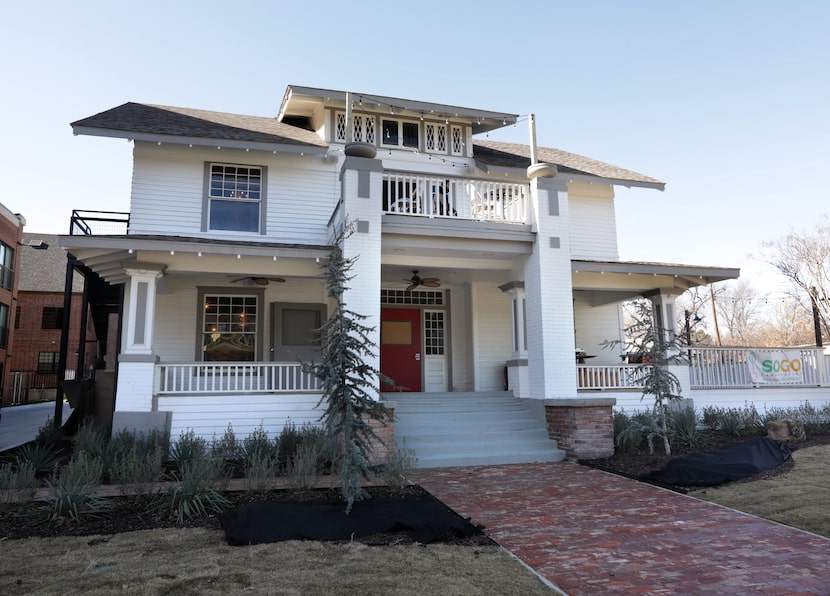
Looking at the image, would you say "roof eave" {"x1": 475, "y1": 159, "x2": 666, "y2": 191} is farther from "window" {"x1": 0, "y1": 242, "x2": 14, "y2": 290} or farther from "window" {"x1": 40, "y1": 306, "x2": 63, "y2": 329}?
"window" {"x1": 40, "y1": 306, "x2": 63, "y2": 329}

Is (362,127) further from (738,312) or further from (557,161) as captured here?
(738,312)

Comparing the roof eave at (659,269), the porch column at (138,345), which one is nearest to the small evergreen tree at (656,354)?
the roof eave at (659,269)

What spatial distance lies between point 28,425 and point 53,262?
2086cm

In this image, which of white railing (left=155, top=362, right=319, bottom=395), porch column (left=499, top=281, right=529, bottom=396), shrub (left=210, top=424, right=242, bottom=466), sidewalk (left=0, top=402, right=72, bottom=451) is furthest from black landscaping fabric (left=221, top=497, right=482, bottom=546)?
sidewalk (left=0, top=402, right=72, bottom=451)

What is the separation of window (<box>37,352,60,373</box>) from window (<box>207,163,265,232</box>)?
26286mm

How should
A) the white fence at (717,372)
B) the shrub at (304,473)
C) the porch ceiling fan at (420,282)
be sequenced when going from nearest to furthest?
1. the shrub at (304,473)
2. the white fence at (717,372)
3. the porch ceiling fan at (420,282)

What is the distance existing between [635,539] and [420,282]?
861 cm

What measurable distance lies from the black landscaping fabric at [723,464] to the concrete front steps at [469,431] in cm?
219

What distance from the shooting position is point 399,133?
14.0m

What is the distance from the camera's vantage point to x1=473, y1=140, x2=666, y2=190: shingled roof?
14383mm

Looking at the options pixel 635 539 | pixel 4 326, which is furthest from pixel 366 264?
pixel 4 326

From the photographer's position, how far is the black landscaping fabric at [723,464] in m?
7.72

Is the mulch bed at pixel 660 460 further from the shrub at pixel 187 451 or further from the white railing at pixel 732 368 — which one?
the shrub at pixel 187 451

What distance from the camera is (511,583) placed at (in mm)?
4098
